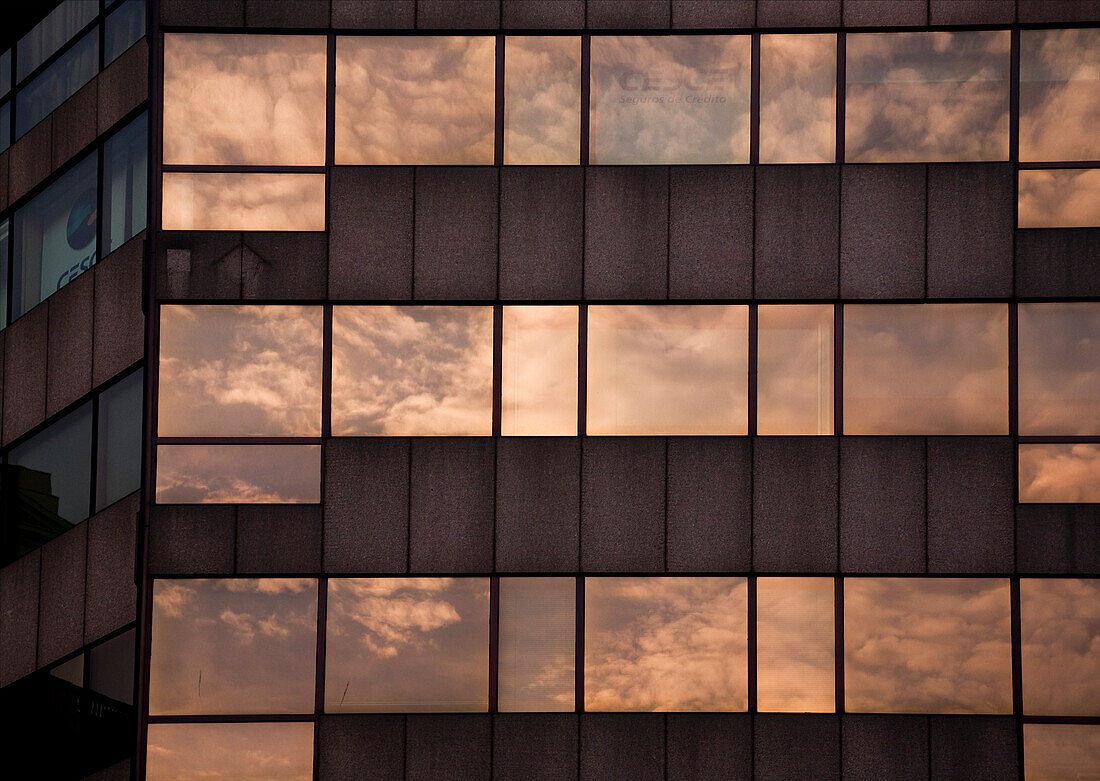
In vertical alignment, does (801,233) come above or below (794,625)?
above

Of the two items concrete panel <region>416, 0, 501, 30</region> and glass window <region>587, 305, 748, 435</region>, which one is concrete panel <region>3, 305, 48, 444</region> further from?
glass window <region>587, 305, 748, 435</region>

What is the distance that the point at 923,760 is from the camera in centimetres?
940

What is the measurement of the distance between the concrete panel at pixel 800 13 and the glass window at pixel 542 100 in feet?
8.23

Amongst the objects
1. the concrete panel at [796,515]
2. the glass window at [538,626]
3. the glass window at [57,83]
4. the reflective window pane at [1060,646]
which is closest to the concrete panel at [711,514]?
the concrete panel at [796,515]

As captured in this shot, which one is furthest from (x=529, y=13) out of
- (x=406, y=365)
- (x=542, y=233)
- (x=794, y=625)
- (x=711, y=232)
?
(x=794, y=625)

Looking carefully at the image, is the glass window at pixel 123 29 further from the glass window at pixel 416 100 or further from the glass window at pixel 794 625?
the glass window at pixel 794 625

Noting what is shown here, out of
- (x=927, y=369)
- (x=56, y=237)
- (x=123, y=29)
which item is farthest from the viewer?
(x=56, y=237)

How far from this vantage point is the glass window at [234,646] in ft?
31.3

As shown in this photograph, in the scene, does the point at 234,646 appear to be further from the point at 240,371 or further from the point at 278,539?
the point at 240,371

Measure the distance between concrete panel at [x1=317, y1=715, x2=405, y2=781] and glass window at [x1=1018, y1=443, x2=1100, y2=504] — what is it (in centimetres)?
850

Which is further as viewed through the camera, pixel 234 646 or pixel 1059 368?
pixel 1059 368

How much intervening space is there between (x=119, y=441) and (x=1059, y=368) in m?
12.4

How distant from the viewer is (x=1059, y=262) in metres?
9.63

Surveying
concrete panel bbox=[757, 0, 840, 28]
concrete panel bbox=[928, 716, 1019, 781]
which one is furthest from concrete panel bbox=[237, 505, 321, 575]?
concrete panel bbox=[757, 0, 840, 28]
